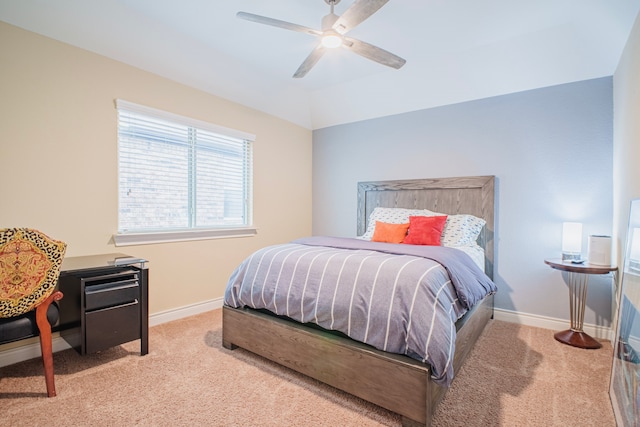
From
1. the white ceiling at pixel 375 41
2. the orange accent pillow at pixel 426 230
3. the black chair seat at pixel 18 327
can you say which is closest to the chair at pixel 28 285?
the black chair seat at pixel 18 327

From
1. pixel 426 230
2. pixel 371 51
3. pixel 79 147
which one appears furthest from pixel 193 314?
pixel 371 51

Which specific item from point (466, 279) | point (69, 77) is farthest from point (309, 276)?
point (69, 77)

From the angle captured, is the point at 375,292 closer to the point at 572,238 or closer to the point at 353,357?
the point at 353,357

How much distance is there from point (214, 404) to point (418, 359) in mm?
1169

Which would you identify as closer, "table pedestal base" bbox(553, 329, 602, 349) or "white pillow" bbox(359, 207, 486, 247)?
"table pedestal base" bbox(553, 329, 602, 349)

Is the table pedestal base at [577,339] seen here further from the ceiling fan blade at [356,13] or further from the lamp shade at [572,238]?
the ceiling fan blade at [356,13]

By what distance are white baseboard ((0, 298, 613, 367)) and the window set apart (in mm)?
738

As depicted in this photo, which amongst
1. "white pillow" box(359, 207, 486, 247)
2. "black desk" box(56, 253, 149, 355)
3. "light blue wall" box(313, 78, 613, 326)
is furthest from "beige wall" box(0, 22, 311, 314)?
"light blue wall" box(313, 78, 613, 326)

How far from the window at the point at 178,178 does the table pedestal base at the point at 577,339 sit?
3.27m

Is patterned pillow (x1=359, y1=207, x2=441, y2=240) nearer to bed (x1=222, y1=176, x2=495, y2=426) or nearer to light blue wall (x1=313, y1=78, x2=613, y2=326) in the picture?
light blue wall (x1=313, y1=78, x2=613, y2=326)

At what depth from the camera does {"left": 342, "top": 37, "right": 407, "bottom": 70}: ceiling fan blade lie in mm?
2211

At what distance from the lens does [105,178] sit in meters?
2.58

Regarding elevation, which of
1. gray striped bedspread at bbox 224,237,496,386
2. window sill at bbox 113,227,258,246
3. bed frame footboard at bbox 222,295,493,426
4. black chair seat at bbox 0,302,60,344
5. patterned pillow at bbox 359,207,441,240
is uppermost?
patterned pillow at bbox 359,207,441,240

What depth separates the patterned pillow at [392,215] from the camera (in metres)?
3.47
